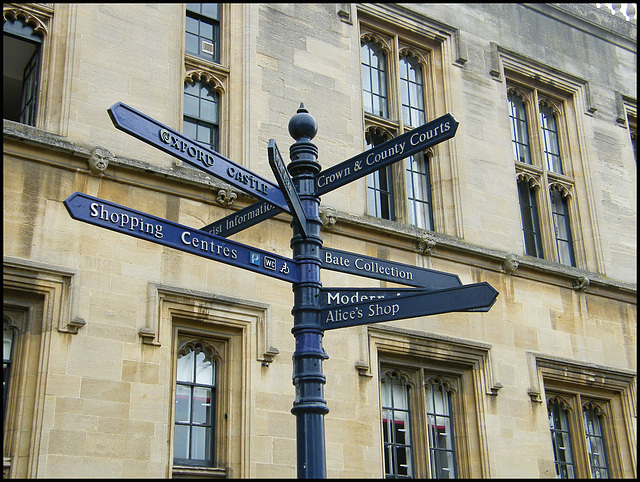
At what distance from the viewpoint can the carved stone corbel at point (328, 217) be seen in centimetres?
1170

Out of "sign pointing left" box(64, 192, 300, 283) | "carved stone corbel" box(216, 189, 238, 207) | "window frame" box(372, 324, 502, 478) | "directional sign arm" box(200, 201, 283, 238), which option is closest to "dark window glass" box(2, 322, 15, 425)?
"carved stone corbel" box(216, 189, 238, 207)

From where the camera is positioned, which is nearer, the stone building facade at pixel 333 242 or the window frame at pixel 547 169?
the stone building facade at pixel 333 242

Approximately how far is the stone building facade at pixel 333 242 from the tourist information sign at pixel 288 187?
4003mm

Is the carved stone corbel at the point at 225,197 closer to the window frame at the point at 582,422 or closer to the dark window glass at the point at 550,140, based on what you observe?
the window frame at the point at 582,422

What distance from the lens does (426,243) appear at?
12.6m

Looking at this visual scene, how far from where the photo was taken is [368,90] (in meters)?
14.1

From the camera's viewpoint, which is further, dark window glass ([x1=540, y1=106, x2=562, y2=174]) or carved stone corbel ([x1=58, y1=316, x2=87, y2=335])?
dark window glass ([x1=540, y1=106, x2=562, y2=174])

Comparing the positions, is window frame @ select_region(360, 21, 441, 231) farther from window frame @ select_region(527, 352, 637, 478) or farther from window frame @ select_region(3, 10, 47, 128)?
window frame @ select_region(3, 10, 47, 128)

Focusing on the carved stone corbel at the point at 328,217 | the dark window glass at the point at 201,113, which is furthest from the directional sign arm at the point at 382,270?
the dark window glass at the point at 201,113

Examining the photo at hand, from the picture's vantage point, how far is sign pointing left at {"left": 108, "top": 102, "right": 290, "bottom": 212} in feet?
18.2

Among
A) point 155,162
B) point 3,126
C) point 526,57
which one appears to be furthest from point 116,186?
point 526,57

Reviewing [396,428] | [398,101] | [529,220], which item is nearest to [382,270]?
[396,428]

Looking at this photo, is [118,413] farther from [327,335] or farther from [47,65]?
[47,65]

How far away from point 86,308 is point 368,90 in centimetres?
654
